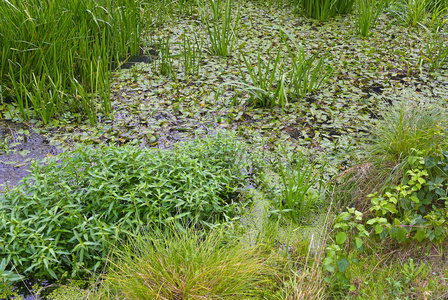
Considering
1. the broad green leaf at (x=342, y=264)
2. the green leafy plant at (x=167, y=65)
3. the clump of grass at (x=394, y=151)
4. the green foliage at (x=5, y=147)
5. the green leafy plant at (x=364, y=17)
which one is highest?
the green leafy plant at (x=364, y=17)

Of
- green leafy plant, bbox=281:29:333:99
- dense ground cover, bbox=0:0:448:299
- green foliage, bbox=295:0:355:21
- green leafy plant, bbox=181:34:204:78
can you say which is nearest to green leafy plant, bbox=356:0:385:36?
dense ground cover, bbox=0:0:448:299

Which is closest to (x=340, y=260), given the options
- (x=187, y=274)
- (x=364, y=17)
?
(x=187, y=274)

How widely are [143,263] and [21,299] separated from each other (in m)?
0.75

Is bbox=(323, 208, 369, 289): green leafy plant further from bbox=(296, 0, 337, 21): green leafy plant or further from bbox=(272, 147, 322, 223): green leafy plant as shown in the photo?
bbox=(296, 0, 337, 21): green leafy plant

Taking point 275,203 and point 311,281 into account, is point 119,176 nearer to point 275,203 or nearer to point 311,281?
point 275,203

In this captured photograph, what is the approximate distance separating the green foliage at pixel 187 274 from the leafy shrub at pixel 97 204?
0.79ft

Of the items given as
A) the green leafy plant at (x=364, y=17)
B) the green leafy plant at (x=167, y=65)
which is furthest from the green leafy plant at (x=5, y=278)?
the green leafy plant at (x=364, y=17)

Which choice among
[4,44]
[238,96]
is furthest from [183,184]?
[4,44]

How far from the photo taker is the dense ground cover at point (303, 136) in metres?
2.18

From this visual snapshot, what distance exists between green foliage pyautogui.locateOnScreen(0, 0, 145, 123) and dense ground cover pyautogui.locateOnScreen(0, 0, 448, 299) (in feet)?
0.35

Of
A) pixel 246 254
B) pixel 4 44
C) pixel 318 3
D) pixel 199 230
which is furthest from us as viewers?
pixel 318 3

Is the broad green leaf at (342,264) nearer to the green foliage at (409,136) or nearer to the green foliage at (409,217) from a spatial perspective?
the green foliage at (409,217)

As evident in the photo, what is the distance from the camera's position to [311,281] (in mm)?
2180

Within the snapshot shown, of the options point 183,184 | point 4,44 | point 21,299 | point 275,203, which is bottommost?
point 21,299
